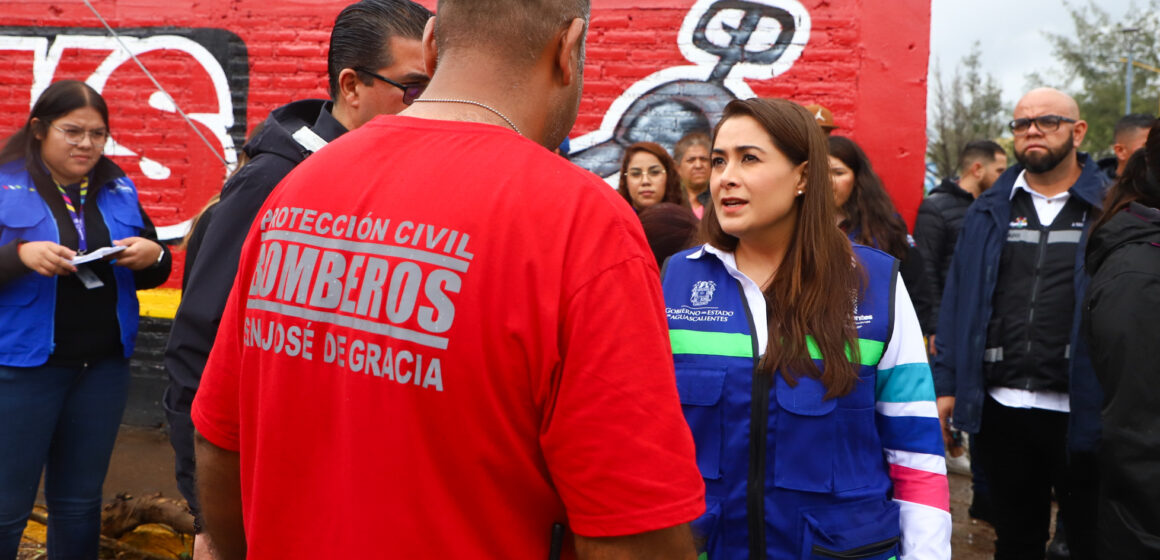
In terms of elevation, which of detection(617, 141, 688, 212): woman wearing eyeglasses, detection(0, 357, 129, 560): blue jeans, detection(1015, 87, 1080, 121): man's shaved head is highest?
detection(1015, 87, 1080, 121): man's shaved head

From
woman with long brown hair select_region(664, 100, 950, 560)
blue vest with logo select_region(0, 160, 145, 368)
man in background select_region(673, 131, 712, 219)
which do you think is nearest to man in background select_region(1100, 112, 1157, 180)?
man in background select_region(673, 131, 712, 219)

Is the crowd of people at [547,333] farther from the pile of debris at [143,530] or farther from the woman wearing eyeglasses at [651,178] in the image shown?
the woman wearing eyeglasses at [651,178]

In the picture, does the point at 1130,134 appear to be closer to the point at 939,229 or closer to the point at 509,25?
the point at 939,229

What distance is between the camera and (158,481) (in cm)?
538

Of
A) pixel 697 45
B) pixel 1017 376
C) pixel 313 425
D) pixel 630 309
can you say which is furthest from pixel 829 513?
pixel 697 45

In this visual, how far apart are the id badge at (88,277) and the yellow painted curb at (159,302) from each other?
312 centimetres

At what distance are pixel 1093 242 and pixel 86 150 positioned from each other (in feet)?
11.3

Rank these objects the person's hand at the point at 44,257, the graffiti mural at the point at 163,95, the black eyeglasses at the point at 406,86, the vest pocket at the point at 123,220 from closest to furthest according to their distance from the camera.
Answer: the black eyeglasses at the point at 406,86
the person's hand at the point at 44,257
the vest pocket at the point at 123,220
the graffiti mural at the point at 163,95

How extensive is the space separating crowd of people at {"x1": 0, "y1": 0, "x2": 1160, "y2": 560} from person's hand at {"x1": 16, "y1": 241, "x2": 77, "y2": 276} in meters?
0.02

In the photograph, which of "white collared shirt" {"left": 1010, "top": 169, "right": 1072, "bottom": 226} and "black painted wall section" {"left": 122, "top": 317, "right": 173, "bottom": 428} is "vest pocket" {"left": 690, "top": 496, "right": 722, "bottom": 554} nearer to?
"white collared shirt" {"left": 1010, "top": 169, "right": 1072, "bottom": 226}

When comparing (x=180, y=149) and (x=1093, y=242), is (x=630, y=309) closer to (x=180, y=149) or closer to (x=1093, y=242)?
(x=1093, y=242)

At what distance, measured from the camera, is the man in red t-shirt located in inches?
42.9

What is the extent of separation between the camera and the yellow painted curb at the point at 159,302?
6.36 meters

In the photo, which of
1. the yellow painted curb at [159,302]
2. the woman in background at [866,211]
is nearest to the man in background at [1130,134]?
the woman in background at [866,211]
